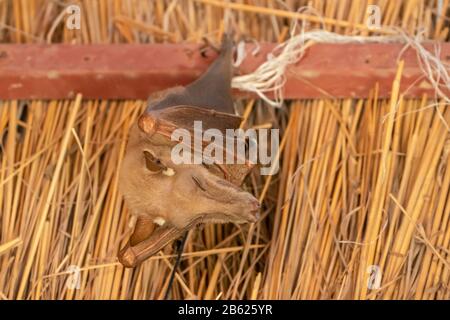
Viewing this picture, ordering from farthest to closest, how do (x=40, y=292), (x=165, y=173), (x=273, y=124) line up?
(x=273, y=124), (x=40, y=292), (x=165, y=173)

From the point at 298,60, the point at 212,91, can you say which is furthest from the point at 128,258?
the point at 298,60

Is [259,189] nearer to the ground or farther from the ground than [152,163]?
nearer to the ground

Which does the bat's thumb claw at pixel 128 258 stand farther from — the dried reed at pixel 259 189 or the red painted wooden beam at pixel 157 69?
the red painted wooden beam at pixel 157 69

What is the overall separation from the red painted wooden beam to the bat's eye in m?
0.32

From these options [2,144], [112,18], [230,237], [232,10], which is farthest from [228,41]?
[2,144]

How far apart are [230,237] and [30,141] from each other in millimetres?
412

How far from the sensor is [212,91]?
1435 mm

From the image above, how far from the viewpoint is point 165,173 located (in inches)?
49.4

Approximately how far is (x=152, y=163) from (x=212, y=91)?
9.1 inches

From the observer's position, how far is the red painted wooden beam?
1533 millimetres

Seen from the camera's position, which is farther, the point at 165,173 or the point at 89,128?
the point at 89,128

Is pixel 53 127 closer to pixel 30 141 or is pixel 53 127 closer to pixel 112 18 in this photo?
pixel 30 141

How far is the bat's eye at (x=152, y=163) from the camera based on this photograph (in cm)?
125

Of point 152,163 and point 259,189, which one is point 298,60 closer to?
point 259,189
